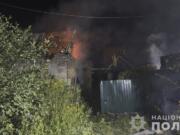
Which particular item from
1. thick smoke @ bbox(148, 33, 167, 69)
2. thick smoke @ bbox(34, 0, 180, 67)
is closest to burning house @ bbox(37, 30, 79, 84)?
thick smoke @ bbox(34, 0, 180, 67)

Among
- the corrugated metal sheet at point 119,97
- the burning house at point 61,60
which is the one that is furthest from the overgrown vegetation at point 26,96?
the burning house at point 61,60

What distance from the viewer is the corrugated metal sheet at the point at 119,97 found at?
17.2 meters

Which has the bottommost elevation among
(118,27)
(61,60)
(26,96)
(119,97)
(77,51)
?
(26,96)

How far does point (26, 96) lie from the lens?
8.46 metres

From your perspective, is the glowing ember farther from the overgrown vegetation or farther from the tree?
the tree

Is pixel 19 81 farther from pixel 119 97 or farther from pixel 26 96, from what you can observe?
pixel 119 97

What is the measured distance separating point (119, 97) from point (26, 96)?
9152mm

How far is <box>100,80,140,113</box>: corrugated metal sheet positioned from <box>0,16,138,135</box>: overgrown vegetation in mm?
7115

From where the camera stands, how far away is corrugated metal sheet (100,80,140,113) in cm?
1715

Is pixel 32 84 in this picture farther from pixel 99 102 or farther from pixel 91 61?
pixel 91 61

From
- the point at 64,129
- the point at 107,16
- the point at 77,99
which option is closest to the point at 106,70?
the point at 107,16

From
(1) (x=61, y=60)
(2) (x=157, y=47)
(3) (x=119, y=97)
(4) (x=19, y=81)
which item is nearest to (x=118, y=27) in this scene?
(2) (x=157, y=47)

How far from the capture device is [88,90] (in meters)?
20.0

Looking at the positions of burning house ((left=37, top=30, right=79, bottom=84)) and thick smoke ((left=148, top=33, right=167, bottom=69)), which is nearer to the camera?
burning house ((left=37, top=30, right=79, bottom=84))
